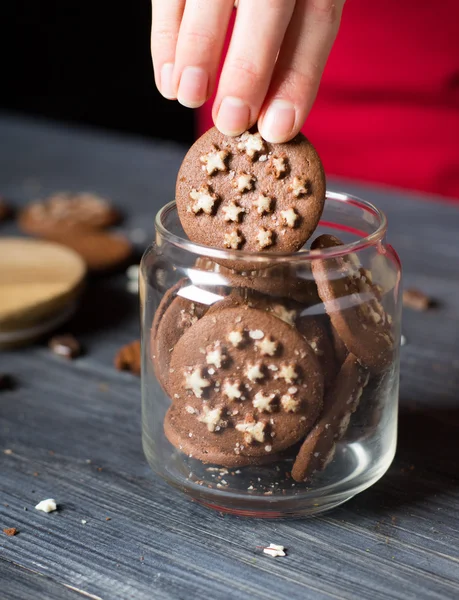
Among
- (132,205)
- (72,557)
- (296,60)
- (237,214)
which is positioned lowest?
(132,205)

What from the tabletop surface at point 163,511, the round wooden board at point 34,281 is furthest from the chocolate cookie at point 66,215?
the tabletop surface at point 163,511

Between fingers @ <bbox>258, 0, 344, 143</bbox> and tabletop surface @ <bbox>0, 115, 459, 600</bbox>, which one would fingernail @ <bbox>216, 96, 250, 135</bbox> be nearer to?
fingers @ <bbox>258, 0, 344, 143</bbox>

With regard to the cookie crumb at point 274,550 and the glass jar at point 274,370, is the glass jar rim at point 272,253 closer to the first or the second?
the glass jar at point 274,370

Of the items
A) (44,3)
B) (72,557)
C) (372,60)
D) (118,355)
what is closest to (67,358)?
Answer: (118,355)

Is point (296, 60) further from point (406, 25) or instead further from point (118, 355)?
point (406, 25)

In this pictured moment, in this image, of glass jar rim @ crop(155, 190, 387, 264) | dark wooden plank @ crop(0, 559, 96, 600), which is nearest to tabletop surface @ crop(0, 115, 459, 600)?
dark wooden plank @ crop(0, 559, 96, 600)

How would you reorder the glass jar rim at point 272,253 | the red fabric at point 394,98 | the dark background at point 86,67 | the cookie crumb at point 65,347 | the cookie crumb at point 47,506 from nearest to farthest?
1. the glass jar rim at point 272,253
2. the cookie crumb at point 47,506
3. the cookie crumb at point 65,347
4. the red fabric at point 394,98
5. the dark background at point 86,67

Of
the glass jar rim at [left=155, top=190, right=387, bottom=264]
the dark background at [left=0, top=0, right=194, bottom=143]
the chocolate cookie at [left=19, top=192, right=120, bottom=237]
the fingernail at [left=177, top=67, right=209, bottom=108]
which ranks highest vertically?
the fingernail at [left=177, top=67, right=209, bottom=108]
